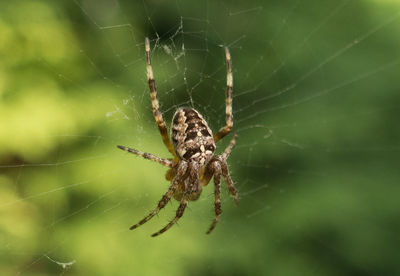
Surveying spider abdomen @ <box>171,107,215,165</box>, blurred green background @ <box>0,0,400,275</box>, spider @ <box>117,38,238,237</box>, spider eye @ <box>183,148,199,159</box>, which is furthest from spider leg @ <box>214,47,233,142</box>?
blurred green background @ <box>0,0,400,275</box>

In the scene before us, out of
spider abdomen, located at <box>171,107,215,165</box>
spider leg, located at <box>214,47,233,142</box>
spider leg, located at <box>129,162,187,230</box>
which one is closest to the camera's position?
spider leg, located at <box>129,162,187,230</box>

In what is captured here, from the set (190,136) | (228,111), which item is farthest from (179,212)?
(228,111)

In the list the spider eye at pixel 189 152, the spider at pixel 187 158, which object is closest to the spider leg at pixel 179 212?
the spider at pixel 187 158

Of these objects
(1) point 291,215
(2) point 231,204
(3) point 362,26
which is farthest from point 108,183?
(3) point 362,26

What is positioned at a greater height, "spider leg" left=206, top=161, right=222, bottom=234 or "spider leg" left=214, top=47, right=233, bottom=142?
"spider leg" left=214, top=47, right=233, bottom=142

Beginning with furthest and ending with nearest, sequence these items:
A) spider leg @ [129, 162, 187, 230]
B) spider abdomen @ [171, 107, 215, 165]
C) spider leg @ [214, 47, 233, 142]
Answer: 1. spider leg @ [214, 47, 233, 142]
2. spider abdomen @ [171, 107, 215, 165]
3. spider leg @ [129, 162, 187, 230]

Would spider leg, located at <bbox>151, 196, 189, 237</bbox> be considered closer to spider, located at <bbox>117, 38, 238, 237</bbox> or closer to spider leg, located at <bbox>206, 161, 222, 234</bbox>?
spider, located at <bbox>117, 38, 238, 237</bbox>
